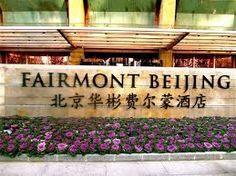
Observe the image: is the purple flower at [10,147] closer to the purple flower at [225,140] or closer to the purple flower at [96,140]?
the purple flower at [96,140]

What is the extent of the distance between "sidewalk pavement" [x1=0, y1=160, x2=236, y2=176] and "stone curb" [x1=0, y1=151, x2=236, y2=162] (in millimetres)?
107

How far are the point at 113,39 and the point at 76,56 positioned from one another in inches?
110

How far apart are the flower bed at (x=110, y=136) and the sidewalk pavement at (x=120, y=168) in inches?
12.7

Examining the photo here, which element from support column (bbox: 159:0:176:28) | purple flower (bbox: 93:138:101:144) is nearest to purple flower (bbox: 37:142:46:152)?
purple flower (bbox: 93:138:101:144)

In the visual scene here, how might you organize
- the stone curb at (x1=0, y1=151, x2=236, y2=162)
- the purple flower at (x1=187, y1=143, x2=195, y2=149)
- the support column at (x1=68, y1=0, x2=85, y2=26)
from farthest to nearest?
the support column at (x1=68, y1=0, x2=85, y2=26) < the purple flower at (x1=187, y1=143, x2=195, y2=149) < the stone curb at (x1=0, y1=151, x2=236, y2=162)

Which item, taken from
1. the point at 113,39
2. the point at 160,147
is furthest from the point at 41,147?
the point at 113,39

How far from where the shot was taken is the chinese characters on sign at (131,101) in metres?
9.52

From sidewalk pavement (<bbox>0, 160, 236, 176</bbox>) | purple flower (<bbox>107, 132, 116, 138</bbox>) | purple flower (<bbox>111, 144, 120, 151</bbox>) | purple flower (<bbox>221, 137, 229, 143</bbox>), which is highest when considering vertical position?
purple flower (<bbox>107, 132, 116, 138</bbox>)

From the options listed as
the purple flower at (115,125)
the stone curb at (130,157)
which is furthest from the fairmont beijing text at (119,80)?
the stone curb at (130,157)

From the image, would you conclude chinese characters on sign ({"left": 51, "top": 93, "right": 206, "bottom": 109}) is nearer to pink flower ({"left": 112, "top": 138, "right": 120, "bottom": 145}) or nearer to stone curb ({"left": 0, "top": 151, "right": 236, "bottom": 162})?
pink flower ({"left": 112, "top": 138, "right": 120, "bottom": 145})

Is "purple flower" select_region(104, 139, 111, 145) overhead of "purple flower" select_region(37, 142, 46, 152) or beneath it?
overhead

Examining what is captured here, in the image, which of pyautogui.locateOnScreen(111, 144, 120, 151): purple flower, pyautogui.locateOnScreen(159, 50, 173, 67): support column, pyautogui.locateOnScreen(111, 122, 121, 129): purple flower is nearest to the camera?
pyautogui.locateOnScreen(111, 144, 120, 151): purple flower

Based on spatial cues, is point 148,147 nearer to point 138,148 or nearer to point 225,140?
point 138,148

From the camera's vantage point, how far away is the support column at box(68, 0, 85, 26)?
51.4ft
